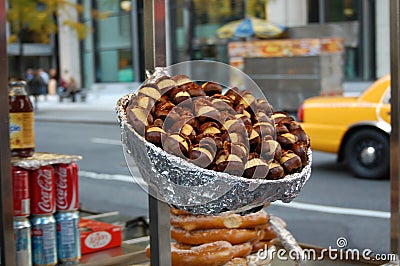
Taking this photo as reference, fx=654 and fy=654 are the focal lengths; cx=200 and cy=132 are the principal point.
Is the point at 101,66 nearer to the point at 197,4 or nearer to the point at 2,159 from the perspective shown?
the point at 197,4

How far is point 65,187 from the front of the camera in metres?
2.69

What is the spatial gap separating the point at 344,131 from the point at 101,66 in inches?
879

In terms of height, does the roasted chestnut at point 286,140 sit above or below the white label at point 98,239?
above

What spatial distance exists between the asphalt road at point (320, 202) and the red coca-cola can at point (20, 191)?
1.70 meters

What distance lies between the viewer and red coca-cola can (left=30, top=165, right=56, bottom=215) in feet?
8.42

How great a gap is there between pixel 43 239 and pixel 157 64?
1022 mm

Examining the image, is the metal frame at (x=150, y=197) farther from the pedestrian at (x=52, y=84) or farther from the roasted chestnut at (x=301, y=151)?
the pedestrian at (x=52, y=84)

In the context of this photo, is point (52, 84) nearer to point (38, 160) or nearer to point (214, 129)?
point (38, 160)

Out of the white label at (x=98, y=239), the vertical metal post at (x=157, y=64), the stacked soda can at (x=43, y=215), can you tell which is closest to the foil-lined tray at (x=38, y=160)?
the stacked soda can at (x=43, y=215)

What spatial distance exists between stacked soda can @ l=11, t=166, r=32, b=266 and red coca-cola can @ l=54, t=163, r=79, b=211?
0.52 feet

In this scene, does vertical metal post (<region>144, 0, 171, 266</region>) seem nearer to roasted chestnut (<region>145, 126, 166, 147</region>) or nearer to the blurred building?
roasted chestnut (<region>145, 126, 166, 147</region>)

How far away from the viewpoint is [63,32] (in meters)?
28.9

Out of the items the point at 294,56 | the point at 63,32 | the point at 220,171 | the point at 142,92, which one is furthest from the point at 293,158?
the point at 63,32

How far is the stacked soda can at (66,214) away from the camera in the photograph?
2.67 metres
